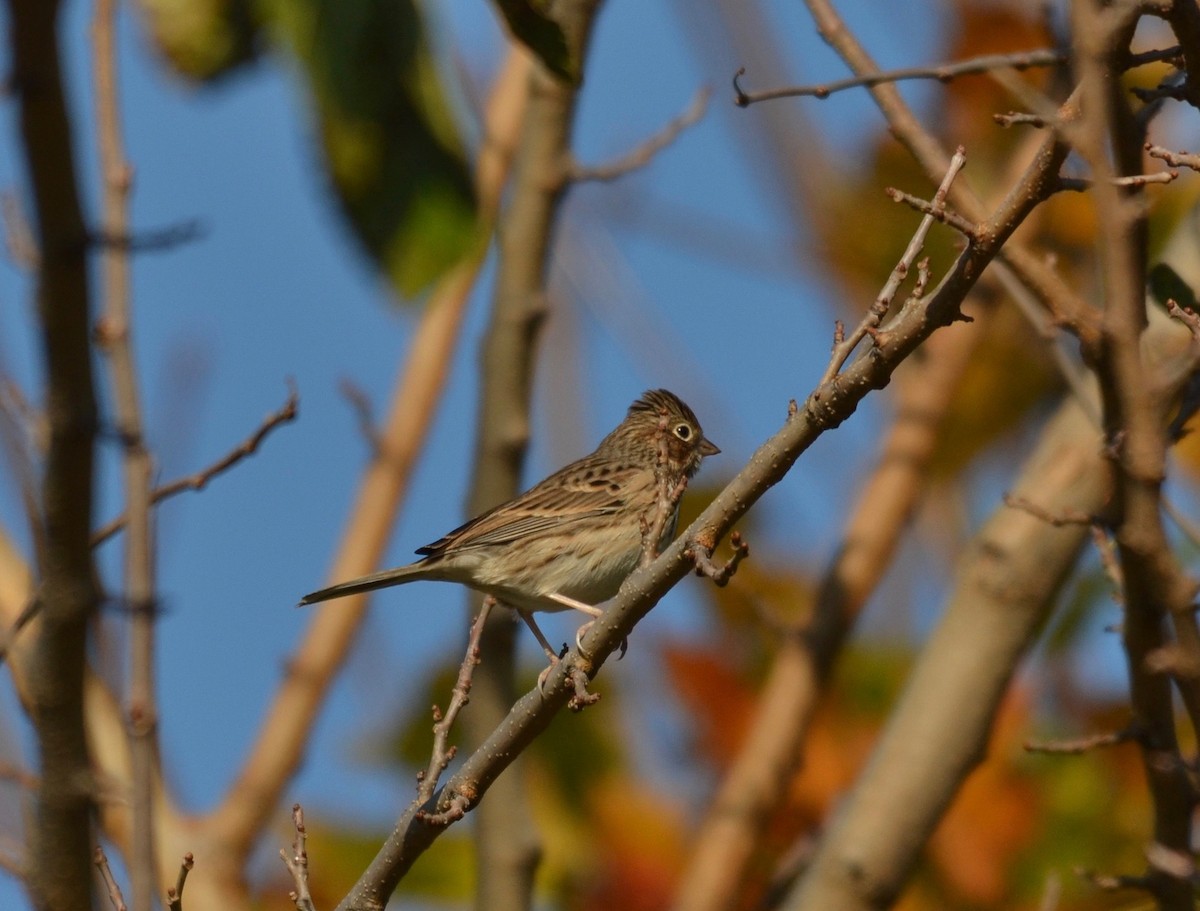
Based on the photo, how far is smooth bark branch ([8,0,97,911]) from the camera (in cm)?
312

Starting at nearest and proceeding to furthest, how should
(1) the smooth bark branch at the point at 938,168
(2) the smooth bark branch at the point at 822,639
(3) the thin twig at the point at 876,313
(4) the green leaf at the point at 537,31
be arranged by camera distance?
(4) the green leaf at the point at 537,31 → (3) the thin twig at the point at 876,313 → (1) the smooth bark branch at the point at 938,168 → (2) the smooth bark branch at the point at 822,639

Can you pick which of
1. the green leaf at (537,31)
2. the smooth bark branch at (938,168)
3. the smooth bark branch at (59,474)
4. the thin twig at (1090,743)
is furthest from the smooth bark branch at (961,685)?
the green leaf at (537,31)

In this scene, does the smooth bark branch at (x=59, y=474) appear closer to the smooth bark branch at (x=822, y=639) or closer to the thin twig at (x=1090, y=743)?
the thin twig at (x=1090, y=743)

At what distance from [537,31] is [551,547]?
3.08 metres

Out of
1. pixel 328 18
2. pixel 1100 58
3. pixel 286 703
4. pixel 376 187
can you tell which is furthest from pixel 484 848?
pixel 1100 58

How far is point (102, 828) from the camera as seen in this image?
18.2 feet

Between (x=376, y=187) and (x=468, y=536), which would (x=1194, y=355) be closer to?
(x=376, y=187)

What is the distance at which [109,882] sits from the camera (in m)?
3.50

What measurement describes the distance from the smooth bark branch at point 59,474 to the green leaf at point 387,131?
1.80 feet

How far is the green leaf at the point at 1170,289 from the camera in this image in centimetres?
395

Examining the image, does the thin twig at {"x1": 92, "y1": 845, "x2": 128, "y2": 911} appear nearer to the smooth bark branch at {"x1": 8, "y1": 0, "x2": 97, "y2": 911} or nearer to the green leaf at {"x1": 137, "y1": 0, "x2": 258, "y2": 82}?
the smooth bark branch at {"x1": 8, "y1": 0, "x2": 97, "y2": 911}

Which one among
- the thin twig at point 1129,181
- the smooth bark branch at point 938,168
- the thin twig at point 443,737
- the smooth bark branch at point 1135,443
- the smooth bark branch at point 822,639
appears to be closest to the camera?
the smooth bark branch at point 1135,443

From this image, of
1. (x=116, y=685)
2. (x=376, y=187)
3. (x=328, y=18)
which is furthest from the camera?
(x=116, y=685)

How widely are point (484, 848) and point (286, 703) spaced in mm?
1359
